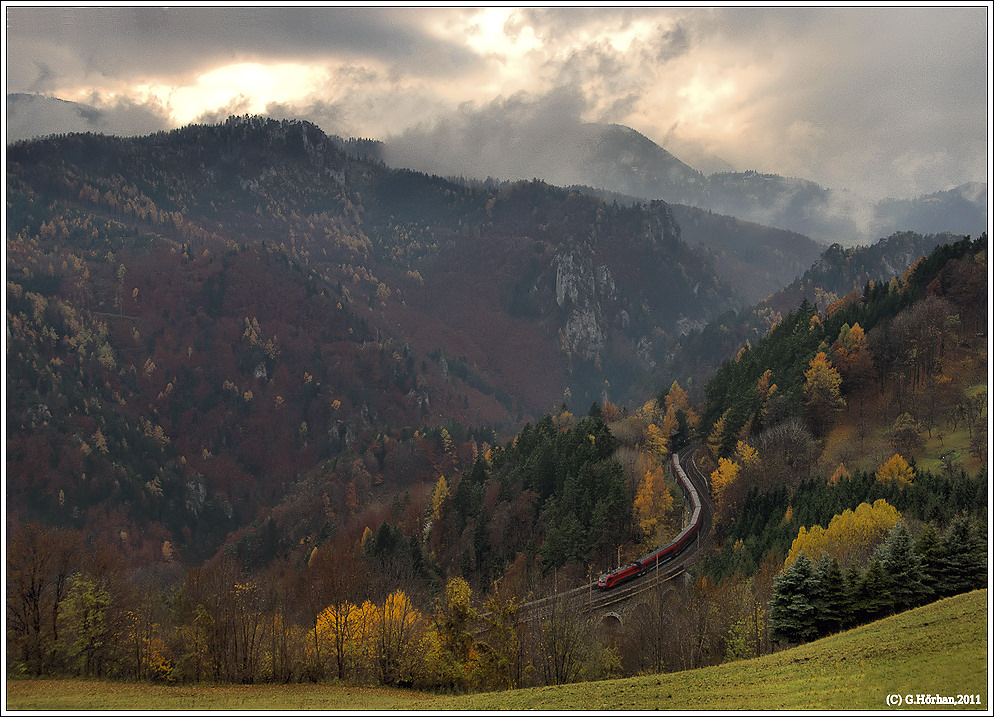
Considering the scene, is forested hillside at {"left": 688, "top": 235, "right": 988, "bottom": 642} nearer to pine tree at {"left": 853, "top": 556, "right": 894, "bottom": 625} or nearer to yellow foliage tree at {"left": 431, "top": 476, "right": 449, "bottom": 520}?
pine tree at {"left": 853, "top": 556, "right": 894, "bottom": 625}

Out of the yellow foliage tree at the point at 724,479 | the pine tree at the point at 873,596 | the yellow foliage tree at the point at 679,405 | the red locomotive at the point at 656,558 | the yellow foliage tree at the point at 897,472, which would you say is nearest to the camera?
the pine tree at the point at 873,596

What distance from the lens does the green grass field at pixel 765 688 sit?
821 inches

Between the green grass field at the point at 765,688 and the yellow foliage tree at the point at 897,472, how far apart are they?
116 feet

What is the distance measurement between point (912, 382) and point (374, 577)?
7048 cm

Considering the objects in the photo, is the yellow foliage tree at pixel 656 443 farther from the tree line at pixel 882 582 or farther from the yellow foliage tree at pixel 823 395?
the tree line at pixel 882 582

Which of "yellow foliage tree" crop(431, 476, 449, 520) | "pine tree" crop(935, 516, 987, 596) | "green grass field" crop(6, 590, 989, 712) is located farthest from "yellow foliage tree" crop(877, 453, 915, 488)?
"yellow foliage tree" crop(431, 476, 449, 520)

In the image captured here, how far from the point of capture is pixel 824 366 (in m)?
87.5

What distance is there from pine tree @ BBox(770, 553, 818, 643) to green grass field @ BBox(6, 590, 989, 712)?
19.4 ft

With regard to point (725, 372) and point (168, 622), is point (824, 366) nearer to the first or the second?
point (725, 372)

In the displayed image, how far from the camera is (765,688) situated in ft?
77.5

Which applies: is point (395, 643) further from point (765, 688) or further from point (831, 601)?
point (831, 601)

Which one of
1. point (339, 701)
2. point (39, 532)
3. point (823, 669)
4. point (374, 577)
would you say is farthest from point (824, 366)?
point (39, 532)

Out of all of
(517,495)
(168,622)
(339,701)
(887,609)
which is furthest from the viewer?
(517,495)

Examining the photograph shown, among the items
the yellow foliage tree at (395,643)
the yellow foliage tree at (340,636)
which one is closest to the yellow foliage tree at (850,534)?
the yellow foliage tree at (395,643)
